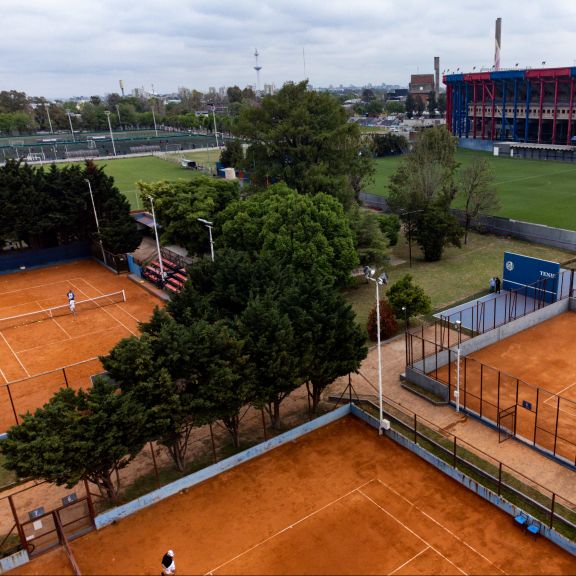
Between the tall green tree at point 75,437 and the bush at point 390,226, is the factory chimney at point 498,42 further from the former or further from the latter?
the tall green tree at point 75,437

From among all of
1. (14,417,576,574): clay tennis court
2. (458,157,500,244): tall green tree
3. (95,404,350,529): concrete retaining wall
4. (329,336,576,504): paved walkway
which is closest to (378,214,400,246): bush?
(458,157,500,244): tall green tree

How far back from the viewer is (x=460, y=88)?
117m

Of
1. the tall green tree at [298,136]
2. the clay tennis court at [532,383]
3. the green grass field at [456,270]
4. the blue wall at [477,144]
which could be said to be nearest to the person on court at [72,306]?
the green grass field at [456,270]

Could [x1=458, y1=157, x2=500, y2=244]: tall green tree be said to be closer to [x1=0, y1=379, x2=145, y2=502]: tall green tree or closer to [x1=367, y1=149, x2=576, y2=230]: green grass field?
[x1=367, y1=149, x2=576, y2=230]: green grass field

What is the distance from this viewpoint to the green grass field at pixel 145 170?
90.0m

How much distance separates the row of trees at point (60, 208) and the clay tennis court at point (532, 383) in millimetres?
33940

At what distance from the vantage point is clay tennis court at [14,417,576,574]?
17.2 m

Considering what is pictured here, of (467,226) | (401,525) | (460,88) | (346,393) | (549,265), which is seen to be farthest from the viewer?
(460,88)

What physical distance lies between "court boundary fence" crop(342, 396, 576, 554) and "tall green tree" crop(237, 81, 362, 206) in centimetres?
2621

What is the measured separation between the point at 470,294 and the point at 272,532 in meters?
24.7

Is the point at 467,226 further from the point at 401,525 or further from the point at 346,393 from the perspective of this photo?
the point at 401,525

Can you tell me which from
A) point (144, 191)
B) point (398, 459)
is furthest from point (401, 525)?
point (144, 191)

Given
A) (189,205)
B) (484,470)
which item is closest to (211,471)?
(484,470)

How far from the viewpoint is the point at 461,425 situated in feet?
79.4
